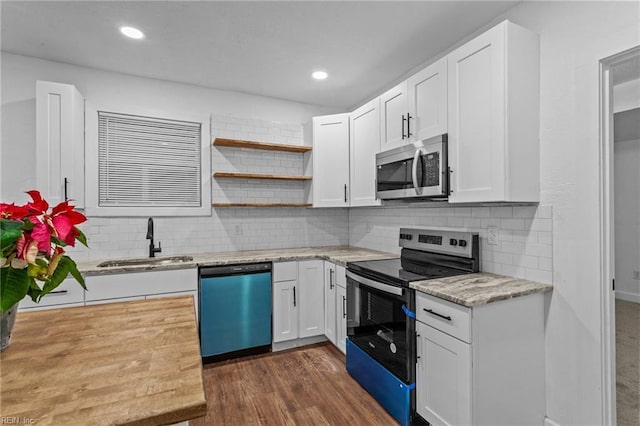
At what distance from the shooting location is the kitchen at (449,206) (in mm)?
1734

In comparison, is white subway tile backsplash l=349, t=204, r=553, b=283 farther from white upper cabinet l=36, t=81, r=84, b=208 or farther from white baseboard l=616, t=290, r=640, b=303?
white baseboard l=616, t=290, r=640, b=303

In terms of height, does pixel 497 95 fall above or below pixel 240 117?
below


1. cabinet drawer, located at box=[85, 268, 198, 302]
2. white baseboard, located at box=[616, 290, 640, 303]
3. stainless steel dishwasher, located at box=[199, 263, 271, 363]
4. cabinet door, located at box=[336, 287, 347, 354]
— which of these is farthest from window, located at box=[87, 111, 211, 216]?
white baseboard, located at box=[616, 290, 640, 303]

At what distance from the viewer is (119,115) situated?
10.2 feet

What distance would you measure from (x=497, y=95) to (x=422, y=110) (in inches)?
23.3

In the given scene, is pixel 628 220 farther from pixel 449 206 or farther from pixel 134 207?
pixel 134 207

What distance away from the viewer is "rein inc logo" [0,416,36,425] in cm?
68

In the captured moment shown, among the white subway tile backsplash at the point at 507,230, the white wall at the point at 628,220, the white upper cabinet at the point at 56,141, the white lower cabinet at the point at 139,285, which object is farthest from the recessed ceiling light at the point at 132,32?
the white wall at the point at 628,220

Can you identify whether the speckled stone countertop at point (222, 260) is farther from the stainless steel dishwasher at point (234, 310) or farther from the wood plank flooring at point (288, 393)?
the wood plank flooring at point (288, 393)

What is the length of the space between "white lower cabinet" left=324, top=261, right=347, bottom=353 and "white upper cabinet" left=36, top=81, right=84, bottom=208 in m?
2.36

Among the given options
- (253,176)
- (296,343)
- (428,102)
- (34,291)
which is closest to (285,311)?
(296,343)

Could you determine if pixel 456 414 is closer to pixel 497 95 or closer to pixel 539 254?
pixel 539 254

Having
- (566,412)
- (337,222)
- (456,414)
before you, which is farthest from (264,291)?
(566,412)

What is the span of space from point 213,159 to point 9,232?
8.87ft
